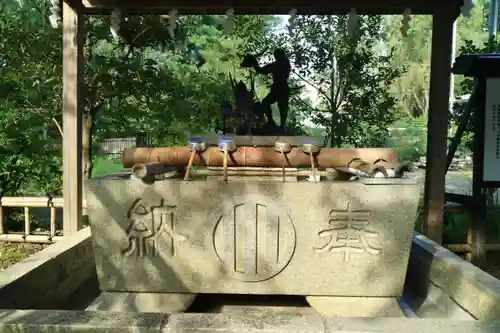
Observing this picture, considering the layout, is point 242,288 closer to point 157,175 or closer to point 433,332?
point 157,175

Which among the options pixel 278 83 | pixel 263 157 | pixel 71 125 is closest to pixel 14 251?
pixel 71 125

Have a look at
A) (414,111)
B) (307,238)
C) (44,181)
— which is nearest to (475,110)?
(307,238)

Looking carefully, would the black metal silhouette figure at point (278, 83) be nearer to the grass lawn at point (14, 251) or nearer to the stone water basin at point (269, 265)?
the stone water basin at point (269, 265)

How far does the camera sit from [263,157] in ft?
10.2

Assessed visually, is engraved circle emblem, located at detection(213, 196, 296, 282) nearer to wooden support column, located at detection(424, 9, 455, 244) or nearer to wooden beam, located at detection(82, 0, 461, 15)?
wooden support column, located at detection(424, 9, 455, 244)

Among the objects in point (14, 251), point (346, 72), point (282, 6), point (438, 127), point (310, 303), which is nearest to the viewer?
point (310, 303)

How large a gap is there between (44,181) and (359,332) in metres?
6.31

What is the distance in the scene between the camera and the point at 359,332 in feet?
6.42

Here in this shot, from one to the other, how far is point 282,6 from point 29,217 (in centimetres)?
440

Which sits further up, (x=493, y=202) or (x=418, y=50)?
(x=418, y=50)

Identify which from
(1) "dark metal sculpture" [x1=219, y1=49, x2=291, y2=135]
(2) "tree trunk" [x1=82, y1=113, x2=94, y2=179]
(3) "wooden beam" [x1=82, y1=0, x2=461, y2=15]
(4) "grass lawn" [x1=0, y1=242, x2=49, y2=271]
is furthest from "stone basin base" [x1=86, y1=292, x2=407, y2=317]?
(2) "tree trunk" [x1=82, y1=113, x2=94, y2=179]

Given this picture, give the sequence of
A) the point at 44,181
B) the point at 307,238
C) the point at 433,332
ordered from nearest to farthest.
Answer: the point at 433,332, the point at 307,238, the point at 44,181

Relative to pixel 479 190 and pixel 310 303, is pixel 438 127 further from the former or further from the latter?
pixel 310 303

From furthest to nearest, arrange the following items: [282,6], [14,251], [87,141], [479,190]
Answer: [87,141], [14,251], [479,190], [282,6]
